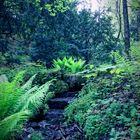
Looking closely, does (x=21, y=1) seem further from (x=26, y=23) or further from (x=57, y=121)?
(x=57, y=121)

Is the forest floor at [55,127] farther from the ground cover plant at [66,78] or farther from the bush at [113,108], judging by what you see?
the bush at [113,108]

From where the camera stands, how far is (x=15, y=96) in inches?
190

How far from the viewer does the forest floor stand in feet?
16.5

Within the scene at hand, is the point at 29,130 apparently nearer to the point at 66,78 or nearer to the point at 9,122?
the point at 9,122

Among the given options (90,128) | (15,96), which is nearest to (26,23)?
(15,96)

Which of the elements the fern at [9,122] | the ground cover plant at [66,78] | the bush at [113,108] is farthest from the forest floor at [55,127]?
the fern at [9,122]

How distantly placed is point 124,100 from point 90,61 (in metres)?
9.65

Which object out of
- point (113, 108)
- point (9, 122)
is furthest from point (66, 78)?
point (9, 122)

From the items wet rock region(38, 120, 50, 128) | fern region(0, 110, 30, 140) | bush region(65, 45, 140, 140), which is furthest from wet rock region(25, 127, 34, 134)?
fern region(0, 110, 30, 140)

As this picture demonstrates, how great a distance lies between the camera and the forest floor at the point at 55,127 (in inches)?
198

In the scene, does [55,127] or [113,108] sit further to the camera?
[55,127]

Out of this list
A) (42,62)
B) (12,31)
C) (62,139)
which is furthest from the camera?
(42,62)

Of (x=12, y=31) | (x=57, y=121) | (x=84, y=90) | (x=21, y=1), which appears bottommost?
(x=57, y=121)

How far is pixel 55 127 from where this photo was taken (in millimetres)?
5668
